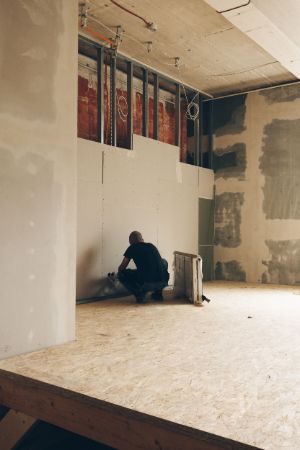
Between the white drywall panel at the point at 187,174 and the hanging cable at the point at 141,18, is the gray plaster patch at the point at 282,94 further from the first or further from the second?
the hanging cable at the point at 141,18

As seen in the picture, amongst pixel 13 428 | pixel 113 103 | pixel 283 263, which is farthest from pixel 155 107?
pixel 13 428

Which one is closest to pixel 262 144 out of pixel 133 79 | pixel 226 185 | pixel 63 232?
pixel 226 185

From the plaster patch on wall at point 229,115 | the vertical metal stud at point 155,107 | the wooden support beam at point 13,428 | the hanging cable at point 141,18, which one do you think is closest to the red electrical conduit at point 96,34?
the hanging cable at point 141,18

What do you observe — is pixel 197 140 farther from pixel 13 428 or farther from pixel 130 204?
pixel 13 428

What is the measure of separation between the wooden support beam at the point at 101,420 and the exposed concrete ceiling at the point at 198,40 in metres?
3.84

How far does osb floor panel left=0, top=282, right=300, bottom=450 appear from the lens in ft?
7.06

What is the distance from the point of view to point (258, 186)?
7.85m

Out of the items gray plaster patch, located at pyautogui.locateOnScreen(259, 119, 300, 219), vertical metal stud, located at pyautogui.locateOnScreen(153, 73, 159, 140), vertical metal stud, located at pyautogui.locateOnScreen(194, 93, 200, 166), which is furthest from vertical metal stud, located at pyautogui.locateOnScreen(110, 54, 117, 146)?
gray plaster patch, located at pyautogui.locateOnScreen(259, 119, 300, 219)

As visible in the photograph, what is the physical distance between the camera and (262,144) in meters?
7.82

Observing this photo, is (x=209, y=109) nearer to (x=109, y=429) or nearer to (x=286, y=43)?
(x=286, y=43)

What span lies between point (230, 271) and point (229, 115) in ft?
9.45

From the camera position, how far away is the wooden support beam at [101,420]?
2027 mm

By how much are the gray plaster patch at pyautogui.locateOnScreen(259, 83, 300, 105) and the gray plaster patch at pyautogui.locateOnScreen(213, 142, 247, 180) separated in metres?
0.91

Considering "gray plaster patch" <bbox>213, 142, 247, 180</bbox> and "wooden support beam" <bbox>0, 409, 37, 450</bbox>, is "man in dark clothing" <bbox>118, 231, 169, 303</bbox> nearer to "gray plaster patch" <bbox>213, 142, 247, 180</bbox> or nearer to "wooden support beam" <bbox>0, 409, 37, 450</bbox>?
"wooden support beam" <bbox>0, 409, 37, 450</bbox>
